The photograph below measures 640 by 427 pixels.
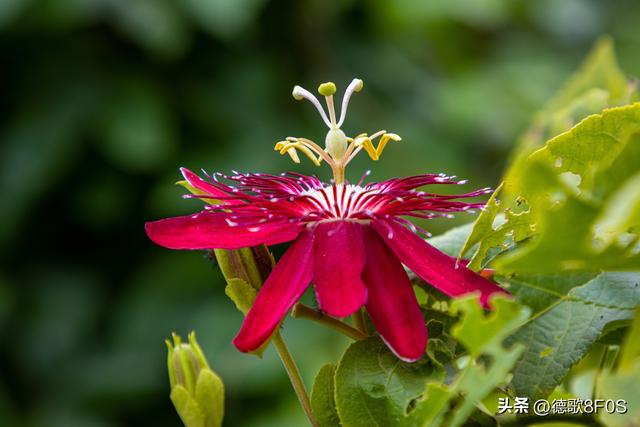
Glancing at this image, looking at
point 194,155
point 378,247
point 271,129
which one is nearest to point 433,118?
point 271,129

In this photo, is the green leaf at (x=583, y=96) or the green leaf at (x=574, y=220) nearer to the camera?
the green leaf at (x=574, y=220)

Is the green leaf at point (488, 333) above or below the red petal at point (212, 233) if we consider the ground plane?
below

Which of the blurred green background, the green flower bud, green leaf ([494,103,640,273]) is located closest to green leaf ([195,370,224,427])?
the green flower bud

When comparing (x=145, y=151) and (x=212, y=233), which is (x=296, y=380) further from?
(x=145, y=151)

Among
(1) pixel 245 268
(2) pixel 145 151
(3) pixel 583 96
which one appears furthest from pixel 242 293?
(2) pixel 145 151

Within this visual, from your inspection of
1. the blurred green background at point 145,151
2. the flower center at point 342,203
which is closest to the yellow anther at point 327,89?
the flower center at point 342,203

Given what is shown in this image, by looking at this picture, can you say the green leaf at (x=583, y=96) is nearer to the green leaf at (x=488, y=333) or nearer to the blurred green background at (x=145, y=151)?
the green leaf at (x=488, y=333)

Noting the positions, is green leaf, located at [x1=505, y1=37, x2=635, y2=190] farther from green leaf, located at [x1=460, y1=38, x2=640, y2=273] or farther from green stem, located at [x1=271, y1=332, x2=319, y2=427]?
green stem, located at [x1=271, y1=332, x2=319, y2=427]
